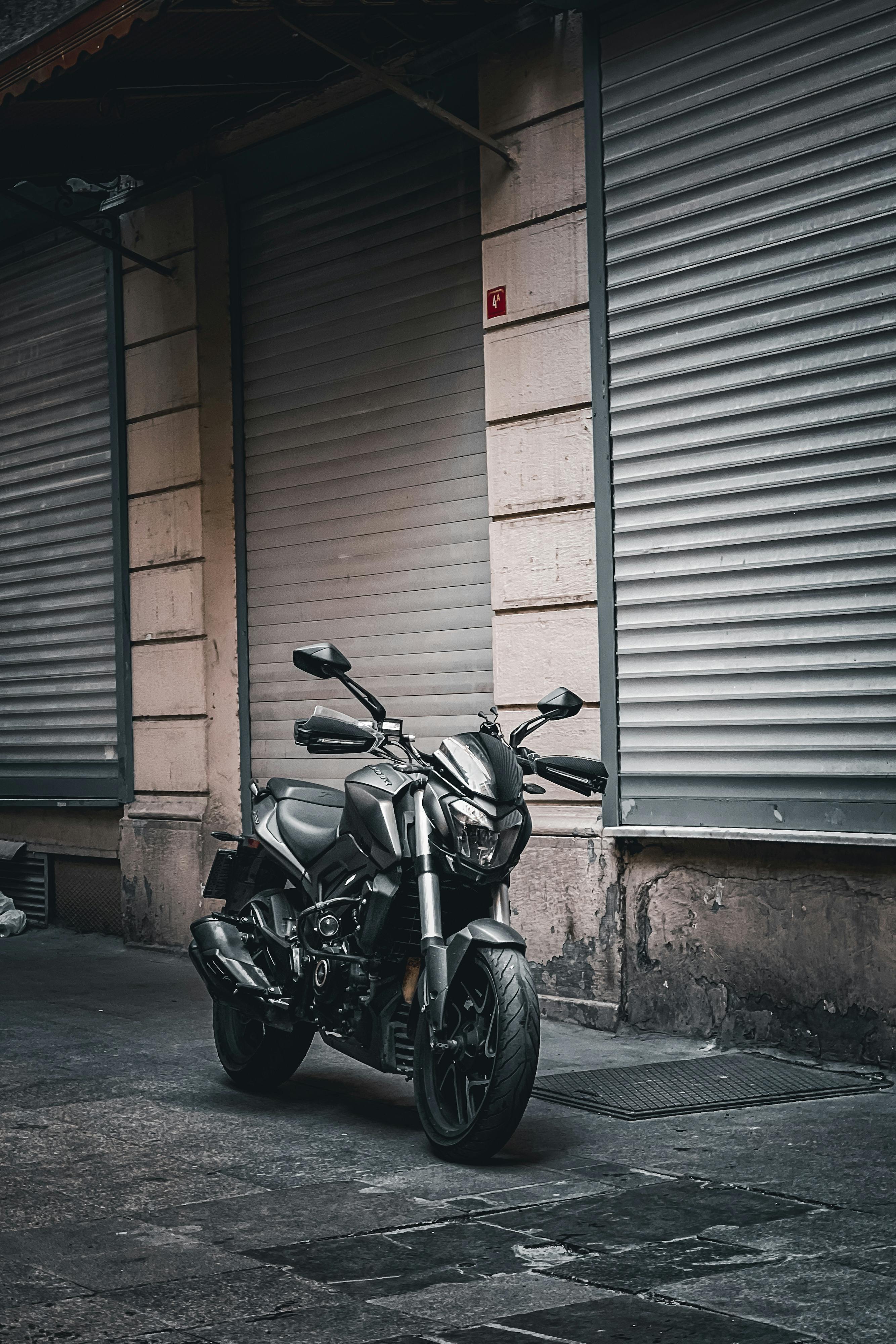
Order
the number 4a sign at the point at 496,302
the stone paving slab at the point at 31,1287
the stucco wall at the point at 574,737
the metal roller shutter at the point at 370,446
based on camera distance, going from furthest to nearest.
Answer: the metal roller shutter at the point at 370,446 → the number 4a sign at the point at 496,302 → the stucco wall at the point at 574,737 → the stone paving slab at the point at 31,1287

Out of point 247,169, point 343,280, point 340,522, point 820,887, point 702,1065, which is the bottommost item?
point 702,1065

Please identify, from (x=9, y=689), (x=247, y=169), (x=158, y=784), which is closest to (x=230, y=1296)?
(x=158, y=784)

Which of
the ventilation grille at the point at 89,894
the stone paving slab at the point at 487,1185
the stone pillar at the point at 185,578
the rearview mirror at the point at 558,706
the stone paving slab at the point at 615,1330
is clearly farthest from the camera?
the ventilation grille at the point at 89,894

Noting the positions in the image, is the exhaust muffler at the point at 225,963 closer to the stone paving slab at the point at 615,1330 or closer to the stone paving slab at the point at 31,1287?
the stone paving slab at the point at 31,1287

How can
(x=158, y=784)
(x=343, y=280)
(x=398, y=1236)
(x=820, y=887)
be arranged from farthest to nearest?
(x=158, y=784) < (x=343, y=280) < (x=820, y=887) < (x=398, y=1236)

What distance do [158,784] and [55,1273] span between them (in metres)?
6.18

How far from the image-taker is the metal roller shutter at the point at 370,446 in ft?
26.6

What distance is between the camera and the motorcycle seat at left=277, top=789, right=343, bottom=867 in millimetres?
5348

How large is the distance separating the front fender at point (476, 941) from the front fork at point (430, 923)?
0.08ft

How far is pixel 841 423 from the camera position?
6.02 meters

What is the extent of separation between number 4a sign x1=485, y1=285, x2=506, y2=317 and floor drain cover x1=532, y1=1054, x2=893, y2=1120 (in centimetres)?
363

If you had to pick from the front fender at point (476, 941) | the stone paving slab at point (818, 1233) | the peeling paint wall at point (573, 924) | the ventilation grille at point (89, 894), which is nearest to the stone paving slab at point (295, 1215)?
the front fender at point (476, 941)

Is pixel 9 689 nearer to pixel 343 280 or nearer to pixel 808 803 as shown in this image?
pixel 343 280

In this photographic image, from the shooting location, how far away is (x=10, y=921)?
10.5 metres
